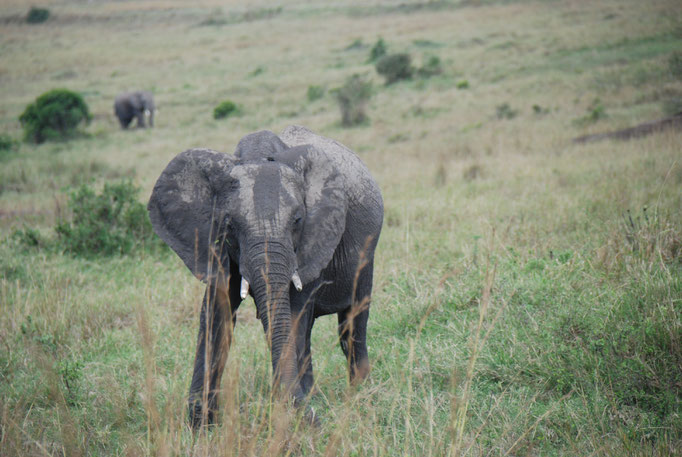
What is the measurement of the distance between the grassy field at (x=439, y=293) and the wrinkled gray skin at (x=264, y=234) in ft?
1.02

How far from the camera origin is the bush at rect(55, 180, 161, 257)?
314 inches

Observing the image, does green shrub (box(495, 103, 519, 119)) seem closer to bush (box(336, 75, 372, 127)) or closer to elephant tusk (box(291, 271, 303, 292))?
bush (box(336, 75, 372, 127))

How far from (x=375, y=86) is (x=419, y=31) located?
819 inches

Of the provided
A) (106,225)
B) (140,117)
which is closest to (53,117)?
(140,117)

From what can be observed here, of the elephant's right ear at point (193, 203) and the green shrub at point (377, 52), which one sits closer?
the elephant's right ear at point (193, 203)

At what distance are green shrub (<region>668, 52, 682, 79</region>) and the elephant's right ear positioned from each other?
17.3m

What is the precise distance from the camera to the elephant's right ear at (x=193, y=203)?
3.57 metres

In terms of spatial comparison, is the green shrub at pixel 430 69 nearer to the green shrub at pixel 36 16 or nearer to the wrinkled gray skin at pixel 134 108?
the wrinkled gray skin at pixel 134 108

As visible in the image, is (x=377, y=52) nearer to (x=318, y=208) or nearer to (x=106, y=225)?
(x=106, y=225)

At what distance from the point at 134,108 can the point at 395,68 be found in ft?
35.3

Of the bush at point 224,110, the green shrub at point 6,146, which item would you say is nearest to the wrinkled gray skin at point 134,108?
the bush at point 224,110

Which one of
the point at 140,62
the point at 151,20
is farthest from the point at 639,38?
the point at 151,20

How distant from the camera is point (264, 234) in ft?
10.7

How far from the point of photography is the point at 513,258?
5961 millimetres
